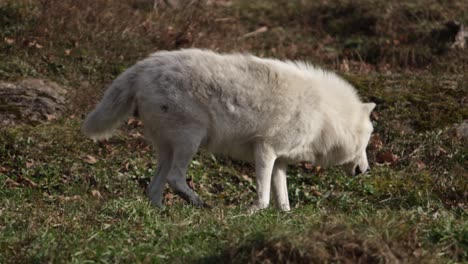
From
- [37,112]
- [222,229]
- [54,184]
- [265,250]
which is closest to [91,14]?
[37,112]

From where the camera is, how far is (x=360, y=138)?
29.6ft

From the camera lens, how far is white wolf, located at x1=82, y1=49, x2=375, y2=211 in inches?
295

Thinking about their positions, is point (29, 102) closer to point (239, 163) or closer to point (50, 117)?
point (50, 117)

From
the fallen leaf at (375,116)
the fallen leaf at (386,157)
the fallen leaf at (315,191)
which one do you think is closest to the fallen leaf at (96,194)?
the fallen leaf at (315,191)

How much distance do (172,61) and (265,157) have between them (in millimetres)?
1302

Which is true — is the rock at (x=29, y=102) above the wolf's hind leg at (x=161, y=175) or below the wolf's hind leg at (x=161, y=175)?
below

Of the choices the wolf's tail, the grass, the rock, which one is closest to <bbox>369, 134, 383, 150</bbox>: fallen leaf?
the grass

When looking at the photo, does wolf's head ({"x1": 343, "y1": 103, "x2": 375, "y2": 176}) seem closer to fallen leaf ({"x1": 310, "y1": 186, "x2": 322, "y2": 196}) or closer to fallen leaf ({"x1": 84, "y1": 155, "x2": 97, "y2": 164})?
fallen leaf ({"x1": 310, "y1": 186, "x2": 322, "y2": 196})

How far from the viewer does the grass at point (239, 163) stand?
5.37 metres

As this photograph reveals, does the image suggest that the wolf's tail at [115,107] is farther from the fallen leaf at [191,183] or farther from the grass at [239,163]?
the fallen leaf at [191,183]

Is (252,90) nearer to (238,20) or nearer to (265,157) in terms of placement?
(265,157)

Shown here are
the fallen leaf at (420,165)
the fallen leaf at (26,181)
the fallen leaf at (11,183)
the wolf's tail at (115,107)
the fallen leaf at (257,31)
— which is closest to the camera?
the wolf's tail at (115,107)

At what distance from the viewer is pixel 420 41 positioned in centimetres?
1483

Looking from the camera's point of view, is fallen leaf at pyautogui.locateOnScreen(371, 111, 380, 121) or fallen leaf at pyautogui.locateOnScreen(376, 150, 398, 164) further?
→ fallen leaf at pyautogui.locateOnScreen(371, 111, 380, 121)
